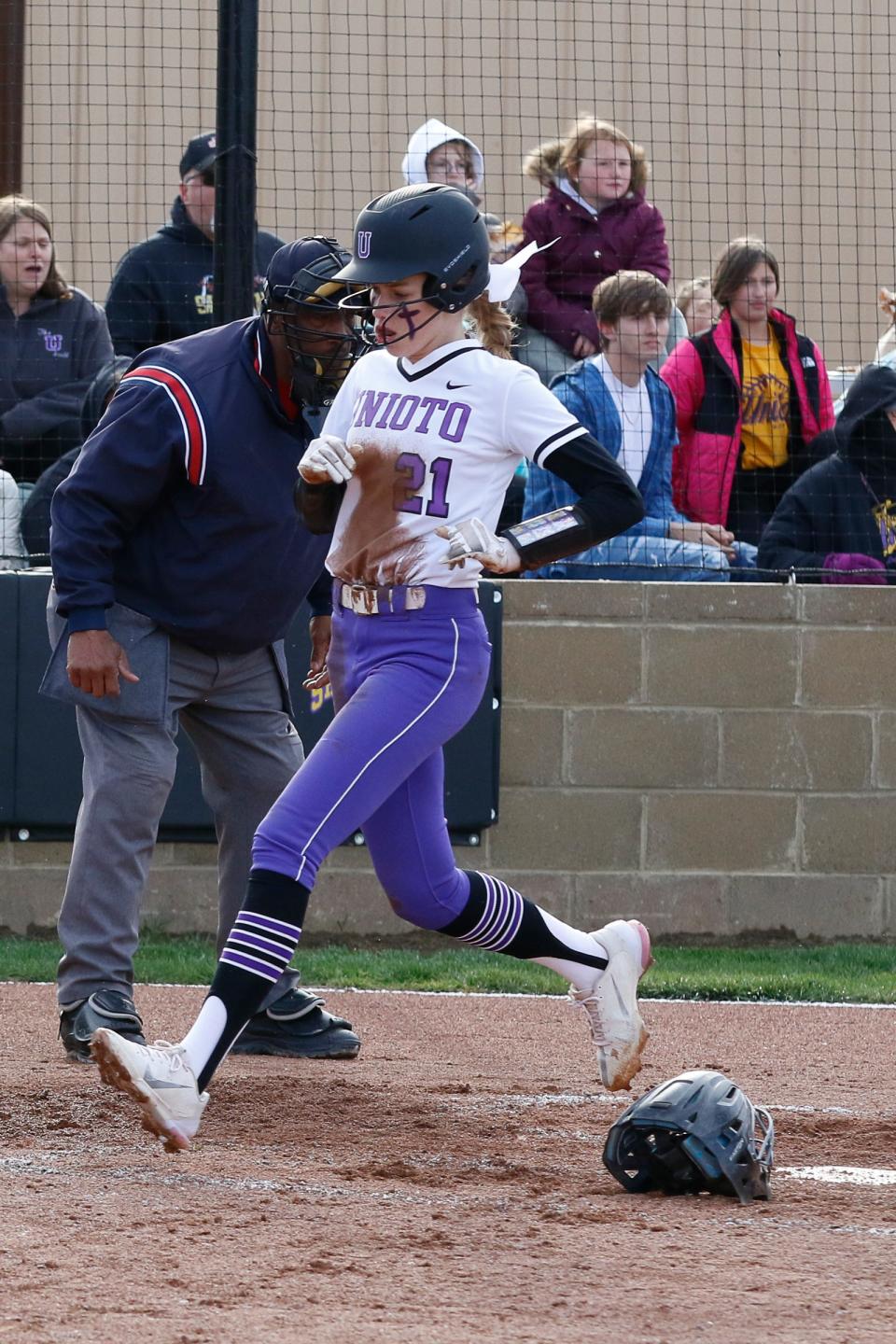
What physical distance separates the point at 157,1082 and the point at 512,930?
1023 millimetres

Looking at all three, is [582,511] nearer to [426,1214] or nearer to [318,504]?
[318,504]

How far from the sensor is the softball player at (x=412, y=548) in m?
3.87

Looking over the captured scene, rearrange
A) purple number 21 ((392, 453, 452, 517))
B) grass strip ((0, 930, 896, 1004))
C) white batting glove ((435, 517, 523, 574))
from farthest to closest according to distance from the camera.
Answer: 1. grass strip ((0, 930, 896, 1004))
2. purple number 21 ((392, 453, 452, 517))
3. white batting glove ((435, 517, 523, 574))

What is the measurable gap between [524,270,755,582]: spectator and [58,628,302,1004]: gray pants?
8.52ft

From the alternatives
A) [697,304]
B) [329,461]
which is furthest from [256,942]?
[697,304]

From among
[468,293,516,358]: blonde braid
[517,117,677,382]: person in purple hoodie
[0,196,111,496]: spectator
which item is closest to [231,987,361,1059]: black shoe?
[468,293,516,358]: blonde braid

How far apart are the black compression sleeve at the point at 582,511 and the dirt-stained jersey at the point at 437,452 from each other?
4 cm

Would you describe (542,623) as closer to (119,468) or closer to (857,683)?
(857,683)

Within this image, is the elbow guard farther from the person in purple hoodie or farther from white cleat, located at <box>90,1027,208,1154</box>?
the person in purple hoodie

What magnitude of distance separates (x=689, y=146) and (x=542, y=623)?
2.41 m

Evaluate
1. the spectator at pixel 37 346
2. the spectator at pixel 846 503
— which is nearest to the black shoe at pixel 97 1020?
the spectator at pixel 37 346

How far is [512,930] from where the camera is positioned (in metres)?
4.30

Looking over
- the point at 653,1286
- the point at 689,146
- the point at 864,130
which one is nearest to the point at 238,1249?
the point at 653,1286

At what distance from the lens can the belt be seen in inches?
160
